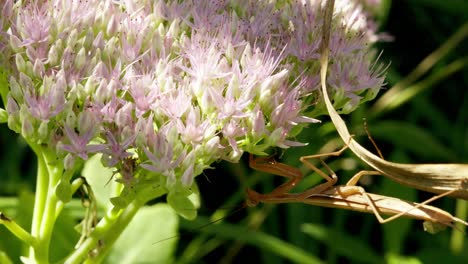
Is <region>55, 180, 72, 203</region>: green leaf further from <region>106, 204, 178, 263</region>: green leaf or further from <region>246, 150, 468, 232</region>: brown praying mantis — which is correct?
<region>106, 204, 178, 263</region>: green leaf

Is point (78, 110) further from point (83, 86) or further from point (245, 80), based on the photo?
point (245, 80)

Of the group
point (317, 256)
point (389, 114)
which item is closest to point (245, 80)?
point (317, 256)

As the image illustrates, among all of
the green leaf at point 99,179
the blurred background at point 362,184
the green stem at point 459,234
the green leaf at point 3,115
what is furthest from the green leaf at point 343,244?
the green leaf at point 3,115

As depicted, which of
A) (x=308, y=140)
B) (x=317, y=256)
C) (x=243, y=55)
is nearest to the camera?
(x=243, y=55)

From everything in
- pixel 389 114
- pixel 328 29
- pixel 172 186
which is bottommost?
pixel 389 114

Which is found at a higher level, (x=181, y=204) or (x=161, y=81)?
(x=161, y=81)

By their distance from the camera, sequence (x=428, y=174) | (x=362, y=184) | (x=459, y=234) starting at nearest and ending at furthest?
(x=428, y=174) → (x=459, y=234) → (x=362, y=184)

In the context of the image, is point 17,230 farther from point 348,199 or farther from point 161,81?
point 348,199

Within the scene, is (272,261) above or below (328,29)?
below

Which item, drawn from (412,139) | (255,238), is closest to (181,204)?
(255,238)
